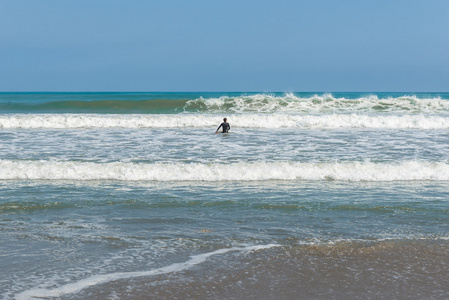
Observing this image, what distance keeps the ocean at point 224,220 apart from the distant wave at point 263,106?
1772 centimetres

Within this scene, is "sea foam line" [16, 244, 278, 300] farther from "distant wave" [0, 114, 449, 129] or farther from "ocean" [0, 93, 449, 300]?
"distant wave" [0, 114, 449, 129]

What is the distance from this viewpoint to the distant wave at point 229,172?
10141 millimetres

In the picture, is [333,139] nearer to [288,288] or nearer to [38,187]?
[38,187]

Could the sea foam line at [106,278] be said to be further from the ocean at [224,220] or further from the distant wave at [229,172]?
the distant wave at [229,172]

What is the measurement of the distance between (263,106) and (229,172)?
2423 cm

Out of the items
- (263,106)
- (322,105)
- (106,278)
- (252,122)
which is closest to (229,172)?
(106,278)

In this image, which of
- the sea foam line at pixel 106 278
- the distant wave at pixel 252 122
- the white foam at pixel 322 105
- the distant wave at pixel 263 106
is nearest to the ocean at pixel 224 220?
the sea foam line at pixel 106 278

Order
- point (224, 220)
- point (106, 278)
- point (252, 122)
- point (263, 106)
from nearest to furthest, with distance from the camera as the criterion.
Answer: point (106, 278) < point (224, 220) < point (252, 122) < point (263, 106)

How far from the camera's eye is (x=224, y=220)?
6605 mm

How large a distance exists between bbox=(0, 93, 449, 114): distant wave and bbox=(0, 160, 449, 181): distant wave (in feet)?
70.1

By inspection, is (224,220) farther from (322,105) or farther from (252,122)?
(322,105)

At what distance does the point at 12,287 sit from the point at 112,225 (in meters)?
2.25

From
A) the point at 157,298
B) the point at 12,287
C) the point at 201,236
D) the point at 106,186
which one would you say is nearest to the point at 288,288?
the point at 157,298

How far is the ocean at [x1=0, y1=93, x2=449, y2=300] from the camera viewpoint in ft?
14.1
